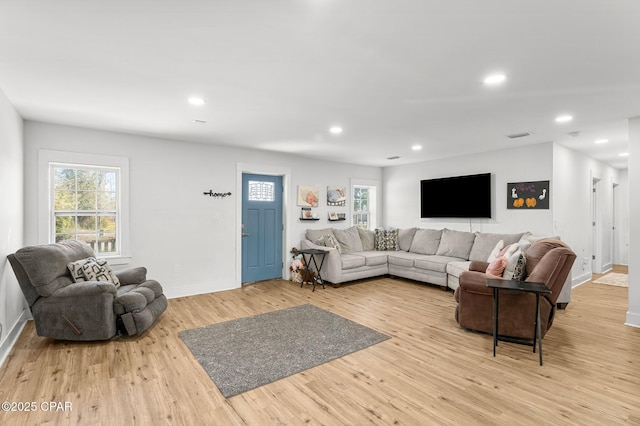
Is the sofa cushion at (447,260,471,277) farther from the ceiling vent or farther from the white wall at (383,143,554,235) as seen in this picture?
the ceiling vent

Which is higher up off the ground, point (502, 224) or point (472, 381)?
point (502, 224)

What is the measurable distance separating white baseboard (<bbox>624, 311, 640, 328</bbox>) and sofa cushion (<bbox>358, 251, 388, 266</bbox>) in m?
3.37

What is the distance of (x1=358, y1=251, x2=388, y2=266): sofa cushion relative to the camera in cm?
581

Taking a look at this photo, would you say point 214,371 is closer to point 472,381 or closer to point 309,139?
point 472,381

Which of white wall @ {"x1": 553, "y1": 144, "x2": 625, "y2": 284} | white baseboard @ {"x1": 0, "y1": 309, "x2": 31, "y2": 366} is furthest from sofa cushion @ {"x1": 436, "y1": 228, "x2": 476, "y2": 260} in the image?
white baseboard @ {"x1": 0, "y1": 309, "x2": 31, "y2": 366}

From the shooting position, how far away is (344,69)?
2.41 meters

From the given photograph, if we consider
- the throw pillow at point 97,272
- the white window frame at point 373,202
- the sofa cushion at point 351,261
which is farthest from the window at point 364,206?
the throw pillow at point 97,272

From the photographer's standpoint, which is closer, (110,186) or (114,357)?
(114,357)

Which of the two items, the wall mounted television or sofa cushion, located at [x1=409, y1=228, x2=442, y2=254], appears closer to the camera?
the wall mounted television

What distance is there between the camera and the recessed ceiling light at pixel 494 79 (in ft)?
8.23

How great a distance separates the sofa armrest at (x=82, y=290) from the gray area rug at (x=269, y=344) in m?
0.88

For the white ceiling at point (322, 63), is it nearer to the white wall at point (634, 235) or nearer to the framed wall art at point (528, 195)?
the white wall at point (634, 235)

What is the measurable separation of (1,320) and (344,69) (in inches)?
143

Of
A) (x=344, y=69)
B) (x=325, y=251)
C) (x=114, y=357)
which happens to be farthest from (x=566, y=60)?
(x=114, y=357)
